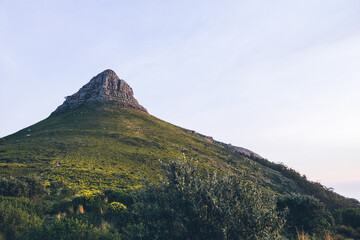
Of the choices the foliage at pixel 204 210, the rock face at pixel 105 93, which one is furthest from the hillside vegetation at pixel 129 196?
the rock face at pixel 105 93

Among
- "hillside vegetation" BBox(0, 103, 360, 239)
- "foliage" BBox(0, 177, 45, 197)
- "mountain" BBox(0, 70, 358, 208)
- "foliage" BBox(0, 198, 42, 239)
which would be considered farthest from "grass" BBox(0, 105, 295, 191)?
"foliage" BBox(0, 177, 45, 197)

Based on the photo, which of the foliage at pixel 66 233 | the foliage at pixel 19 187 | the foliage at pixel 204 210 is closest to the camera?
the foliage at pixel 204 210

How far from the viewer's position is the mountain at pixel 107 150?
4241 cm

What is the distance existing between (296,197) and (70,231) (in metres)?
24.5

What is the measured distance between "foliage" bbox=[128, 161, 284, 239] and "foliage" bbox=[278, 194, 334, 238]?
13983mm

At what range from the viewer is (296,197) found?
26969mm

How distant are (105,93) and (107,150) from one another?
56339 millimetres

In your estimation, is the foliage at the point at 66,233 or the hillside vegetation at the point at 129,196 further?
the foliage at the point at 66,233

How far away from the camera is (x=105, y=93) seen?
109000mm

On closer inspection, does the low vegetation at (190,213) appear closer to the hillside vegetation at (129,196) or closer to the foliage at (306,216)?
the hillside vegetation at (129,196)

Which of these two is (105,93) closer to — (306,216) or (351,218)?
(306,216)

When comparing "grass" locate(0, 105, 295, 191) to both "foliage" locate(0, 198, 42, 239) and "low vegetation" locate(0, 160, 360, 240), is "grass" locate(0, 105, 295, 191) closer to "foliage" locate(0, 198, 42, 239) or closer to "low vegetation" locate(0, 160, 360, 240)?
"low vegetation" locate(0, 160, 360, 240)

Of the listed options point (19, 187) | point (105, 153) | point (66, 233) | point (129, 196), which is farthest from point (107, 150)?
point (66, 233)

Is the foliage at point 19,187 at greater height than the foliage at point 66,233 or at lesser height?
lesser
